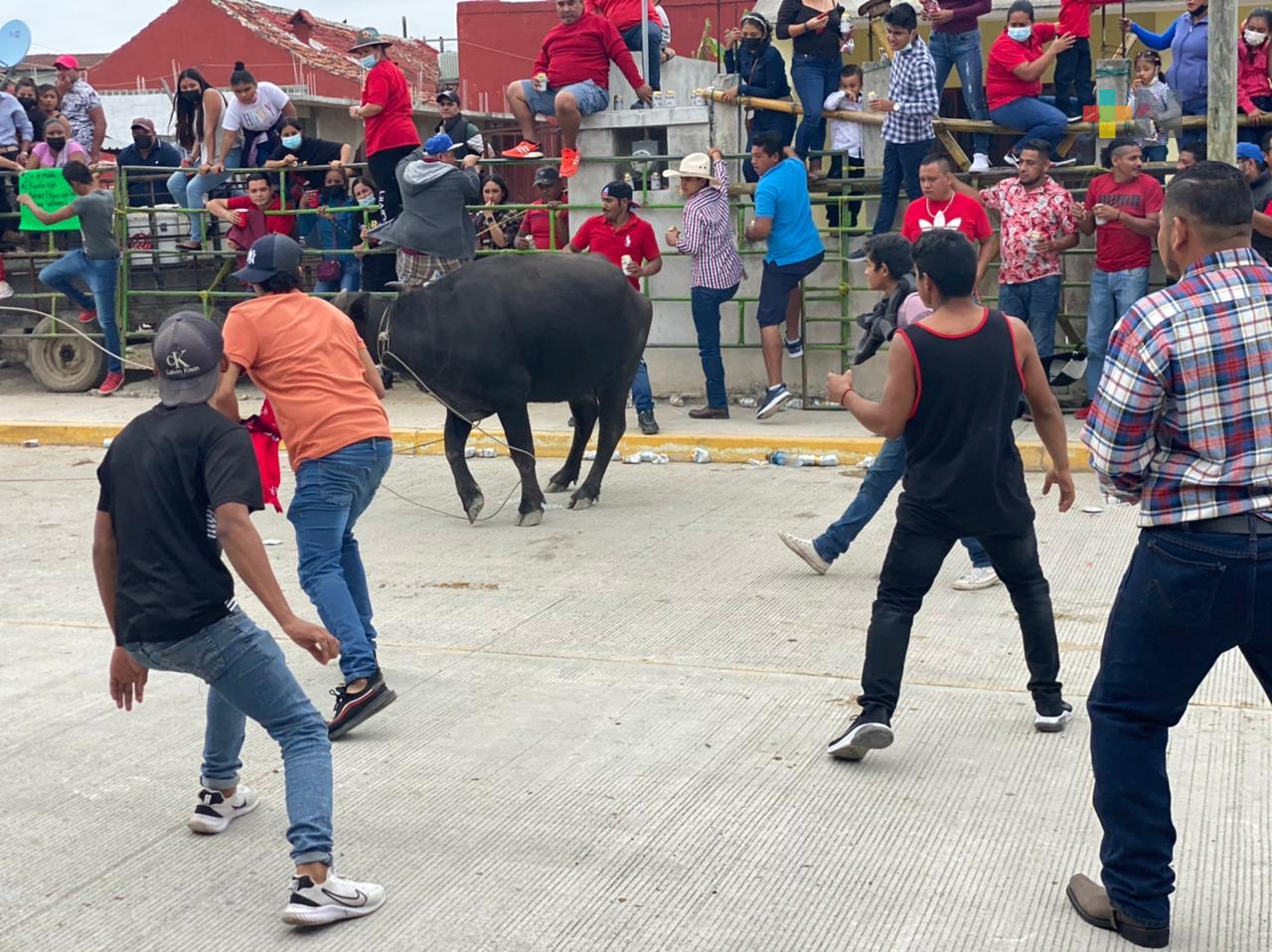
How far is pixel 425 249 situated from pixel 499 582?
11.8ft

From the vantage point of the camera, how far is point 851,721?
17.3 feet

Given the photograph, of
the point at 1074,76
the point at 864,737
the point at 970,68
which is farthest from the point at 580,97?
the point at 864,737

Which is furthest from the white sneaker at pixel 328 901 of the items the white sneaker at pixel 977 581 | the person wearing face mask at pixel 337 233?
the person wearing face mask at pixel 337 233

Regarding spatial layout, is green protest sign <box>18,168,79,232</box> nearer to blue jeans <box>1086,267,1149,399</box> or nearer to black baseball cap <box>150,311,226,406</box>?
blue jeans <box>1086,267,1149,399</box>

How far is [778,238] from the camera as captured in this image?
11641 mm

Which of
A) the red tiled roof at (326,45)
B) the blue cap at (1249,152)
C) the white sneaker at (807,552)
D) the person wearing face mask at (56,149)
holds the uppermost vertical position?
the red tiled roof at (326,45)

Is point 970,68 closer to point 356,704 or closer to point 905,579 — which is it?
point 905,579

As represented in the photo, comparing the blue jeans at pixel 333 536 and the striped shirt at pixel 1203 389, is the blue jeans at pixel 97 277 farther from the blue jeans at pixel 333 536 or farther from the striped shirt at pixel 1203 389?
the striped shirt at pixel 1203 389

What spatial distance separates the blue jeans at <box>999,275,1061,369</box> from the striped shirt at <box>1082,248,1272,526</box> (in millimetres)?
7443

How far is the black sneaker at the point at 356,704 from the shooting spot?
5.63m

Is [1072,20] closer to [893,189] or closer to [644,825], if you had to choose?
[893,189]

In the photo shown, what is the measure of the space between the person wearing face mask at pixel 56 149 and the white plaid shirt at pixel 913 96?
804cm

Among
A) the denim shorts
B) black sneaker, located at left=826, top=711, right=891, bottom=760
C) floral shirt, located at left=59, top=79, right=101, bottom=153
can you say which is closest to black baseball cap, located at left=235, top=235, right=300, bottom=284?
black sneaker, located at left=826, top=711, right=891, bottom=760

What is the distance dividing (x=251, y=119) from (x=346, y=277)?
1.88 meters
